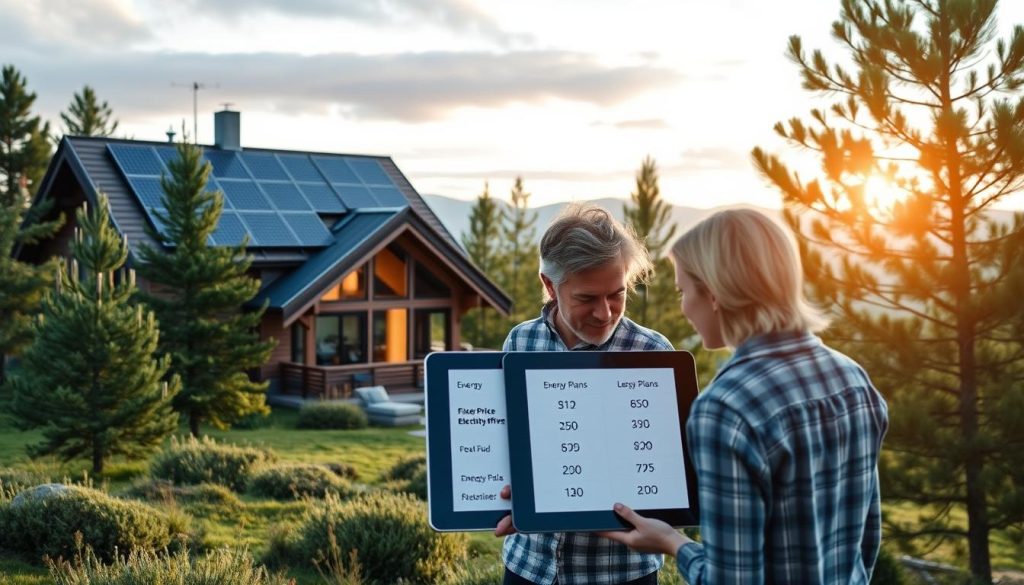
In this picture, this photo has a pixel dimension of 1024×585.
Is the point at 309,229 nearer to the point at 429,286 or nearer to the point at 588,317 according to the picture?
the point at 429,286

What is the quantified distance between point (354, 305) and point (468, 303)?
3.26m

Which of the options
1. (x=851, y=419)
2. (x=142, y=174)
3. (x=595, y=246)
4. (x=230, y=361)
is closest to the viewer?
(x=851, y=419)

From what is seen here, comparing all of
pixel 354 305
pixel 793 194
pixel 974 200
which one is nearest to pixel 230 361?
pixel 354 305

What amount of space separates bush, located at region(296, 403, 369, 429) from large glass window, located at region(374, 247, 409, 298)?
5347mm

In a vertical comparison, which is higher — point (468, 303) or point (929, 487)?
point (468, 303)

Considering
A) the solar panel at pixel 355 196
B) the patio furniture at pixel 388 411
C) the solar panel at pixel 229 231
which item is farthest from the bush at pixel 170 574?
the solar panel at pixel 355 196

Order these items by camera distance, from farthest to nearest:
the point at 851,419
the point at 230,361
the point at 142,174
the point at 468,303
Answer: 1. the point at 468,303
2. the point at 142,174
3. the point at 230,361
4. the point at 851,419

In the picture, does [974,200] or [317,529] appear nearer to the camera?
[317,529]

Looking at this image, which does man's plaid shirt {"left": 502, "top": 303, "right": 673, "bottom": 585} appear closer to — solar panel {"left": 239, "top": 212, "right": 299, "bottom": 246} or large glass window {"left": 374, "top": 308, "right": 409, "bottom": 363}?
solar panel {"left": 239, "top": 212, "right": 299, "bottom": 246}

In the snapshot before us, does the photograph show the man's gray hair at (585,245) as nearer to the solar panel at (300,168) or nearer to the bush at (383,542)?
the bush at (383,542)

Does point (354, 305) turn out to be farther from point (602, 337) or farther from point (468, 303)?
point (602, 337)

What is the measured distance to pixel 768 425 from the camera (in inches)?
85.5

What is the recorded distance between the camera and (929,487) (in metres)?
10.3

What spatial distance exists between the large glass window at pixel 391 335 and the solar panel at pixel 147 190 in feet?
19.0
